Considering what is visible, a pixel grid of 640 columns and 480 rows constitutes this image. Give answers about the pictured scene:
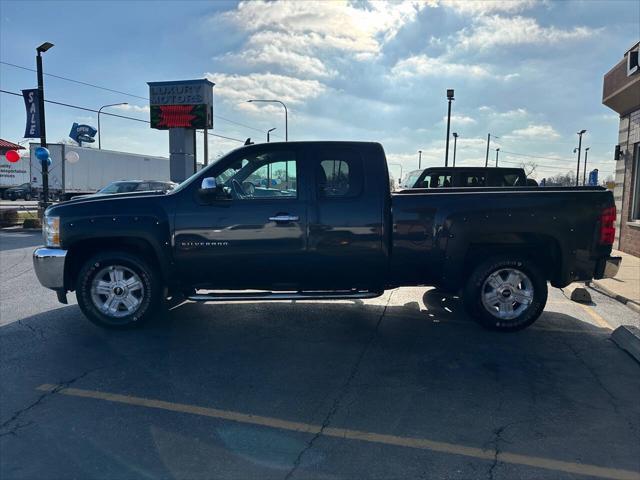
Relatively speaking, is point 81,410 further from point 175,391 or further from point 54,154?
point 54,154

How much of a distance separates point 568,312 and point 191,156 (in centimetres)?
1887

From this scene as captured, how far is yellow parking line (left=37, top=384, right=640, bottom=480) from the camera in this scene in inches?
121

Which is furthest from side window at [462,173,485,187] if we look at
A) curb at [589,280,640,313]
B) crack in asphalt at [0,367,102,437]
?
crack in asphalt at [0,367,102,437]

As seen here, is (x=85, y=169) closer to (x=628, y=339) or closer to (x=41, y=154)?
(x=41, y=154)

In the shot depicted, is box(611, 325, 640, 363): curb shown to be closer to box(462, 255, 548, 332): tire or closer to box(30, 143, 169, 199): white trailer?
box(462, 255, 548, 332): tire

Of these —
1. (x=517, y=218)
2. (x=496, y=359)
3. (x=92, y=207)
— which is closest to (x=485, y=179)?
(x=517, y=218)

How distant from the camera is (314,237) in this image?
5500mm

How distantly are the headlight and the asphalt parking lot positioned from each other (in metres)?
1.00

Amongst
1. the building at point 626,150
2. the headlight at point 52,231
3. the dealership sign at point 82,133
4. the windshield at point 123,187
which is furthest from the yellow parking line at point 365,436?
the dealership sign at point 82,133

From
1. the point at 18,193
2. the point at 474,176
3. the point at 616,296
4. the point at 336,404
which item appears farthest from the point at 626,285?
the point at 18,193

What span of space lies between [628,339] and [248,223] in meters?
4.26

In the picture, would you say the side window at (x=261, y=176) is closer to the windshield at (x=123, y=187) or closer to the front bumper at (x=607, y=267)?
the front bumper at (x=607, y=267)

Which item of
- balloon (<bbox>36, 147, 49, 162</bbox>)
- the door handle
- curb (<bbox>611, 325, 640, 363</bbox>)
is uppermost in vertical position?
balloon (<bbox>36, 147, 49, 162</bbox>)

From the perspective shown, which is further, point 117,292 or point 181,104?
point 181,104
